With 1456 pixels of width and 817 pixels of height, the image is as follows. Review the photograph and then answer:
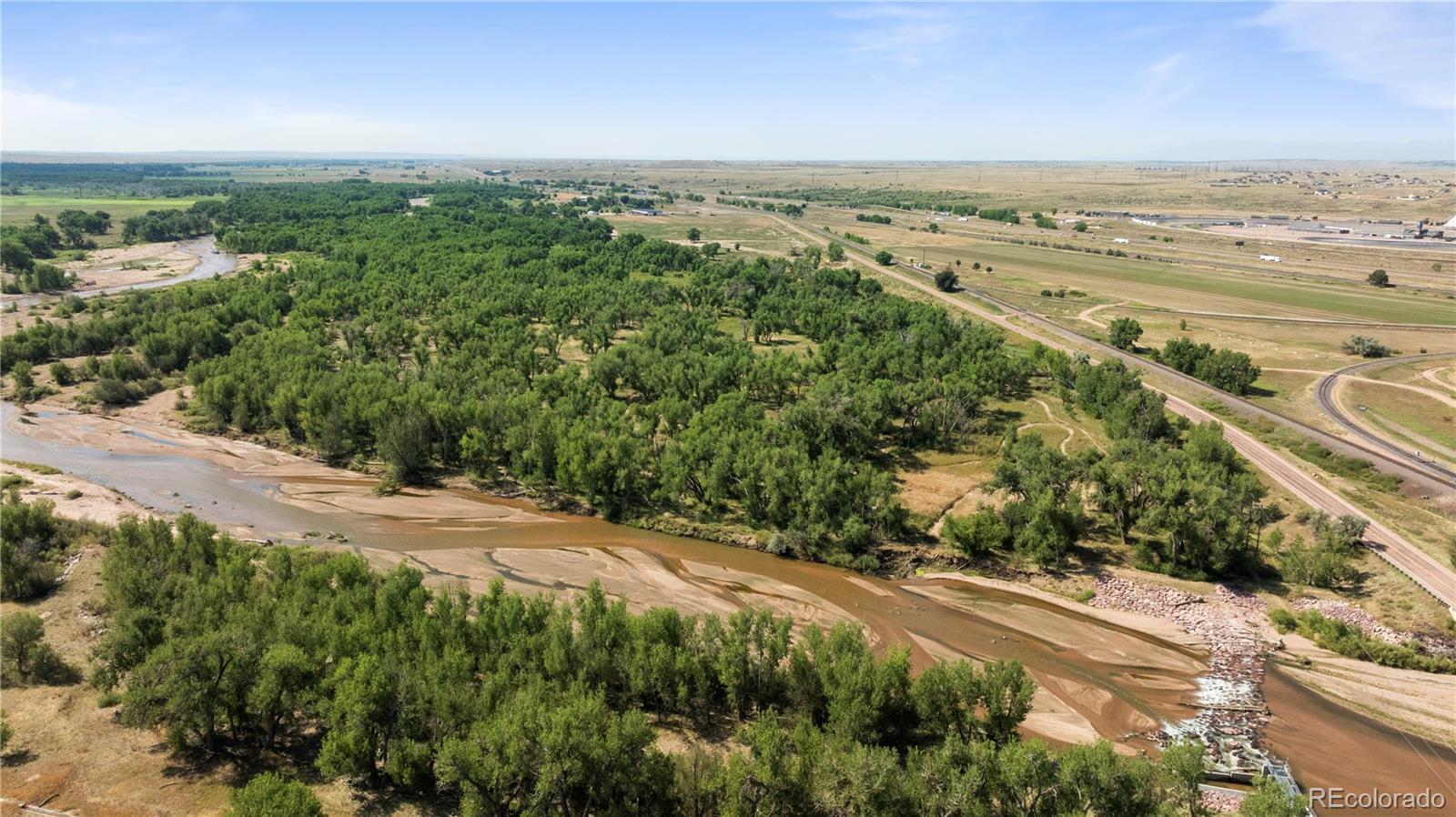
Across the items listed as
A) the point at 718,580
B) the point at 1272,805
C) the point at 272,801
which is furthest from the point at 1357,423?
the point at 272,801

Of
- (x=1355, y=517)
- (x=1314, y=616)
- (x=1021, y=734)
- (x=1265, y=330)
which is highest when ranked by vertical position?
(x=1265, y=330)

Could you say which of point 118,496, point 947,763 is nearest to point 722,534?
point 947,763

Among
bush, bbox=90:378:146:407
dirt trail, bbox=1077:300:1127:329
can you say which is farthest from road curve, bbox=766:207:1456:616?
bush, bbox=90:378:146:407

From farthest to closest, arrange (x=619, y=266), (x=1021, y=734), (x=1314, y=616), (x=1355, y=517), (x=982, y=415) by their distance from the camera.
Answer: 1. (x=619, y=266)
2. (x=982, y=415)
3. (x=1355, y=517)
4. (x=1314, y=616)
5. (x=1021, y=734)

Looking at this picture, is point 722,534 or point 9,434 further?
point 9,434

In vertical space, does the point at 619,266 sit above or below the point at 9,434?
above

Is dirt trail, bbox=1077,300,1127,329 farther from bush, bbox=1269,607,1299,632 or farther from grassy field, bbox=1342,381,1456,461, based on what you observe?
bush, bbox=1269,607,1299,632

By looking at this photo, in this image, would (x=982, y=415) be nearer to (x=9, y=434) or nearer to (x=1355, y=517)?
(x=1355, y=517)
